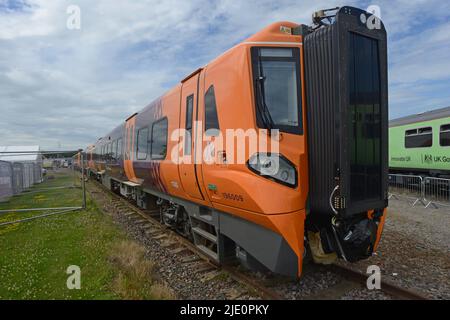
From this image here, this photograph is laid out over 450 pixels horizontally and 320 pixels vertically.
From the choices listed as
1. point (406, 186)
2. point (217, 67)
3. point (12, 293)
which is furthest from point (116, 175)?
point (406, 186)

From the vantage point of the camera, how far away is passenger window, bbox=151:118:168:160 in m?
6.49

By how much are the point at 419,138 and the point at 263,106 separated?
13541 millimetres

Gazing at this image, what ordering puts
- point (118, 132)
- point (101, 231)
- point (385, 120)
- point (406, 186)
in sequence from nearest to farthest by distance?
point (385, 120), point (101, 231), point (118, 132), point (406, 186)

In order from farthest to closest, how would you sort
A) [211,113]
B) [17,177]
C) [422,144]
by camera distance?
[17,177] → [422,144] → [211,113]

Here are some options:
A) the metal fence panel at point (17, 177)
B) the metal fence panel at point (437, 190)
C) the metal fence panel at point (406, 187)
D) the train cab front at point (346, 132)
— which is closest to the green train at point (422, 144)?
the metal fence panel at point (406, 187)

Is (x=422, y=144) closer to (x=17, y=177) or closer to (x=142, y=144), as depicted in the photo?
(x=142, y=144)

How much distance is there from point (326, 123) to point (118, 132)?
10.8m

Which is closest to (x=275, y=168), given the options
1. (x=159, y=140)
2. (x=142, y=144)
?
(x=159, y=140)

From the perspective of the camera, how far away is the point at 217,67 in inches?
173

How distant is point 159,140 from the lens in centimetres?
695

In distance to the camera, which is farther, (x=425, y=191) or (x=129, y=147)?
(x=425, y=191)

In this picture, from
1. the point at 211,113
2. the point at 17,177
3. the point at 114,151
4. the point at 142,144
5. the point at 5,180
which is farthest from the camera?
the point at 17,177

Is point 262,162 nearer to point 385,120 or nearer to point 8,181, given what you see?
point 385,120

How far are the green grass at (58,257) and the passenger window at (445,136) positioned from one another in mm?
12620
